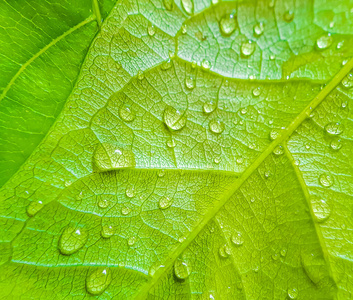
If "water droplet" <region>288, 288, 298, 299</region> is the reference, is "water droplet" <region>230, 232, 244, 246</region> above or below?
above

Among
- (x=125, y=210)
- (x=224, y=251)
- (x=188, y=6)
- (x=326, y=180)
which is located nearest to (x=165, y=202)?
(x=125, y=210)

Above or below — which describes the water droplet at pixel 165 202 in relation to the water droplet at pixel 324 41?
below

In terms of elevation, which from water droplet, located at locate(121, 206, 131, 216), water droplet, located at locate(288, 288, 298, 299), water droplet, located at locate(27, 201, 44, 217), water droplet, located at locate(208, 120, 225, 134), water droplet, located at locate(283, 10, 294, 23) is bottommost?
water droplet, located at locate(27, 201, 44, 217)

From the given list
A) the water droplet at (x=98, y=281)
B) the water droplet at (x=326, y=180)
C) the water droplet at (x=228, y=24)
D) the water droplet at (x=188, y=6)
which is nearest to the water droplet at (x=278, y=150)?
the water droplet at (x=326, y=180)

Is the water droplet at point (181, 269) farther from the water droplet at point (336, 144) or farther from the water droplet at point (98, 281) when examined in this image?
the water droplet at point (336, 144)

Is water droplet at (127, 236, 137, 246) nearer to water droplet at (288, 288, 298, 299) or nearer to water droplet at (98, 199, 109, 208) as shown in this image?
water droplet at (98, 199, 109, 208)

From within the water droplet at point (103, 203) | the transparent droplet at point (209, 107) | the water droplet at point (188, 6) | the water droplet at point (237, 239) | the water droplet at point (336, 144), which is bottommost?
the water droplet at point (103, 203)

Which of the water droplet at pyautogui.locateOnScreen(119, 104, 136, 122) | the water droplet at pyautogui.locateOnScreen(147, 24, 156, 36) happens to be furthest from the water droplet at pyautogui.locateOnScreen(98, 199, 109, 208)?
the water droplet at pyautogui.locateOnScreen(147, 24, 156, 36)
